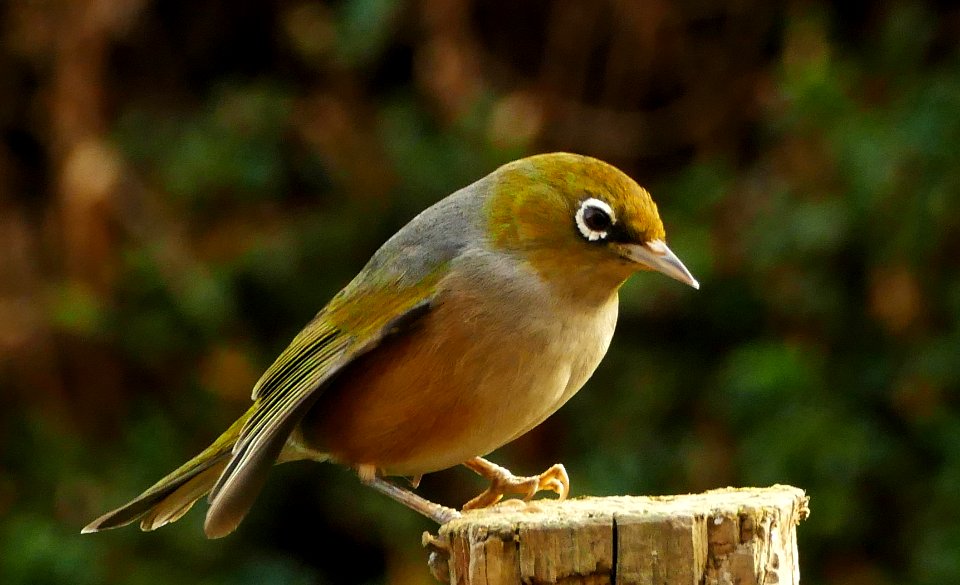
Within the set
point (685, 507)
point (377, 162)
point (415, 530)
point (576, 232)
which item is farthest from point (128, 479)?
point (685, 507)

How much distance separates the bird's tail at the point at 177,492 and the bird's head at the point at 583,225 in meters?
1.06

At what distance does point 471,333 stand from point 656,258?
512mm

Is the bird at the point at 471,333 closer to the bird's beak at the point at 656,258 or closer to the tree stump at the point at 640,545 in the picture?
the bird's beak at the point at 656,258

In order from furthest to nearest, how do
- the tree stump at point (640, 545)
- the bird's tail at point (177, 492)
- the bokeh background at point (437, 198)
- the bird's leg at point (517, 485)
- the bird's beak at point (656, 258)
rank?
the bokeh background at point (437, 198)
the bird's tail at point (177, 492)
the bird's leg at point (517, 485)
the bird's beak at point (656, 258)
the tree stump at point (640, 545)

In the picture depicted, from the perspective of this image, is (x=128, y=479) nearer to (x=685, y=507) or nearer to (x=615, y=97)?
(x=615, y=97)

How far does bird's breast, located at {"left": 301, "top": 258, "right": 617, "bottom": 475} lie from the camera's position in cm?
361

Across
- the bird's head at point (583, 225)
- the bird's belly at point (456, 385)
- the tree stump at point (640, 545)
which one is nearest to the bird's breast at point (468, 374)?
the bird's belly at point (456, 385)

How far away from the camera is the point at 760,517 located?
3.05 metres

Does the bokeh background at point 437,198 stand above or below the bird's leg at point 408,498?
above

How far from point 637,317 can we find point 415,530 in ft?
4.51

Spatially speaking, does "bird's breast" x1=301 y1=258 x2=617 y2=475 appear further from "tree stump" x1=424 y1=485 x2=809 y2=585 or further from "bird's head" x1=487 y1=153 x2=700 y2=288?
"tree stump" x1=424 y1=485 x2=809 y2=585

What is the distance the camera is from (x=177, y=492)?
4277 mm

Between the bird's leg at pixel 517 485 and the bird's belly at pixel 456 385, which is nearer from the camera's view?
the bird's belly at pixel 456 385

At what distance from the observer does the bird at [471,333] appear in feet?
11.9
